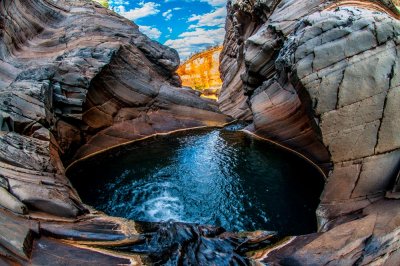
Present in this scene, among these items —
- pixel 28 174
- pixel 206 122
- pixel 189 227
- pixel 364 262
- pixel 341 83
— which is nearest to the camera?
pixel 364 262

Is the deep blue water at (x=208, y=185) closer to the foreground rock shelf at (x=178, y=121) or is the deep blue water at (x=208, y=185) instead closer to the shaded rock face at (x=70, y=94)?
the foreground rock shelf at (x=178, y=121)

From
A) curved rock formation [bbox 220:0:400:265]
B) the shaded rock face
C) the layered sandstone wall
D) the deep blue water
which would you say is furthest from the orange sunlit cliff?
curved rock formation [bbox 220:0:400:265]

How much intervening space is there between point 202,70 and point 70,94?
39484mm

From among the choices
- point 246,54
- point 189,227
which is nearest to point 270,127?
point 246,54

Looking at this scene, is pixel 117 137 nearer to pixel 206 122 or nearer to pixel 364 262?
pixel 206 122

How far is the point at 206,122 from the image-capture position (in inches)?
1070

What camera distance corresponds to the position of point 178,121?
1026 inches

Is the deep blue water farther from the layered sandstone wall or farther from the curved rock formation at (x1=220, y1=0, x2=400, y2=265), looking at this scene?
the layered sandstone wall

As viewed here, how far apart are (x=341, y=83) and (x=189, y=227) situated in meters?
7.92

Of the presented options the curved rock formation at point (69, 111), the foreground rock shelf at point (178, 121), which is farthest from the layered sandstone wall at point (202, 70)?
the foreground rock shelf at point (178, 121)

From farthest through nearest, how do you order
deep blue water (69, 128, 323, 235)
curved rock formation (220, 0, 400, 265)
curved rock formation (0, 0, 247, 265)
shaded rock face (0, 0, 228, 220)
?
deep blue water (69, 128, 323, 235), shaded rock face (0, 0, 228, 220), curved rock formation (220, 0, 400, 265), curved rock formation (0, 0, 247, 265)

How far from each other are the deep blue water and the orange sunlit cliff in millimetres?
33340

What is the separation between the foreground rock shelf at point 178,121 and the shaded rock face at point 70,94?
0.08 m

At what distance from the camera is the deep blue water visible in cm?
1293
